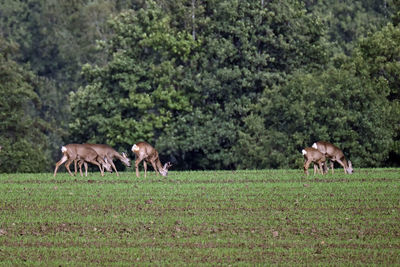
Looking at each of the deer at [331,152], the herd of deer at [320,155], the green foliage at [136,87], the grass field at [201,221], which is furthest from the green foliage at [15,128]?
the deer at [331,152]

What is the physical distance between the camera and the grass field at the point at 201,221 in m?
16.2

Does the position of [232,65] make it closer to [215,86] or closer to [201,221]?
[215,86]

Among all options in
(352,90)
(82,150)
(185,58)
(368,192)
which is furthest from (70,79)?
(368,192)

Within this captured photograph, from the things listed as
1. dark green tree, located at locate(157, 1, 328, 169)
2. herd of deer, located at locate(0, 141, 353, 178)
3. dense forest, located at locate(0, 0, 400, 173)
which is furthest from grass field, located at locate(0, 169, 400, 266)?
dark green tree, located at locate(157, 1, 328, 169)

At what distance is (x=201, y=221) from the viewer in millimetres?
19922

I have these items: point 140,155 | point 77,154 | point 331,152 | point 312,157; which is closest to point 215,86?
point 331,152

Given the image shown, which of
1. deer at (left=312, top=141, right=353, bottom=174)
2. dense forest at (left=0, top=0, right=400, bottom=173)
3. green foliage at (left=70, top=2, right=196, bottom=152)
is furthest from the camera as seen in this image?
green foliage at (left=70, top=2, right=196, bottom=152)

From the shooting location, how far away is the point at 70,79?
268ft

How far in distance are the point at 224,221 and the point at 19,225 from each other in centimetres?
420

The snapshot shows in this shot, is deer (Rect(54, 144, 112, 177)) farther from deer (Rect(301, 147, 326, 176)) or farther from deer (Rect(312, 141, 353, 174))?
deer (Rect(312, 141, 353, 174))

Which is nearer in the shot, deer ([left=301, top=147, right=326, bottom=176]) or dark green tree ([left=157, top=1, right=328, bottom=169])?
deer ([left=301, top=147, right=326, bottom=176])

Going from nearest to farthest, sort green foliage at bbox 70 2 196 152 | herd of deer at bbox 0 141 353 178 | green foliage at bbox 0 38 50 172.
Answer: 1. herd of deer at bbox 0 141 353 178
2. green foliage at bbox 0 38 50 172
3. green foliage at bbox 70 2 196 152

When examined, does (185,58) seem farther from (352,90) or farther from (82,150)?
(82,150)

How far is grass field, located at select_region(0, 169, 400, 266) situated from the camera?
53.1ft
